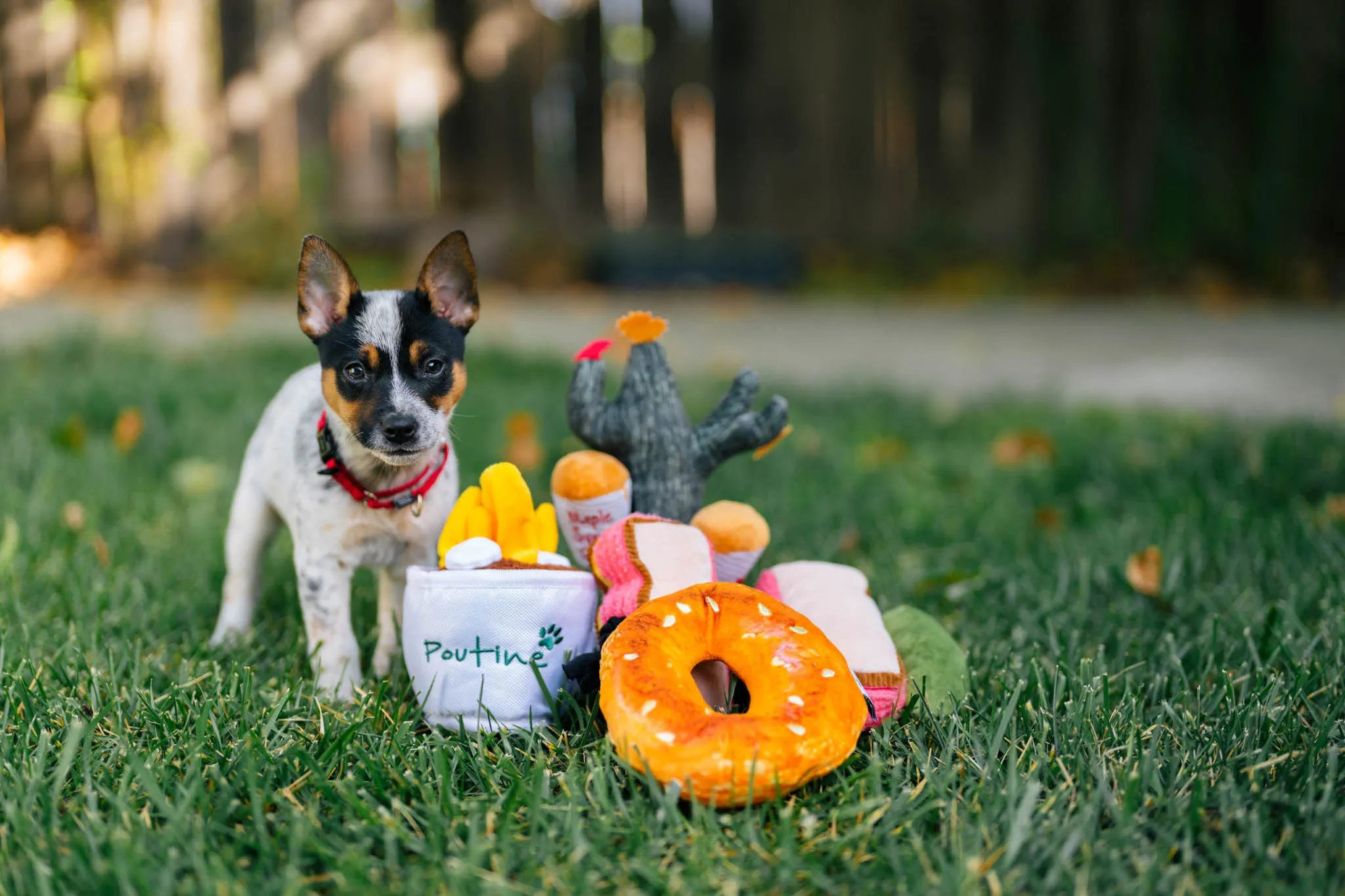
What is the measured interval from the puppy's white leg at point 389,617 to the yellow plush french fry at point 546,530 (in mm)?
384

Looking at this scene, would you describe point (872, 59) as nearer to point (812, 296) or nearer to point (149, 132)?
point (812, 296)

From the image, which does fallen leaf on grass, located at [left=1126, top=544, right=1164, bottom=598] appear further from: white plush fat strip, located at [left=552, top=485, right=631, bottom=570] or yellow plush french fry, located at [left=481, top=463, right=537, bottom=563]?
yellow plush french fry, located at [left=481, top=463, right=537, bottom=563]

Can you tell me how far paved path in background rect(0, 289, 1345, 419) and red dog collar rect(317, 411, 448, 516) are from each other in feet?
10.5

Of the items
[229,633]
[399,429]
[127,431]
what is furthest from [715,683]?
[127,431]

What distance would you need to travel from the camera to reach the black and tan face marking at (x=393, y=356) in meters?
1.85

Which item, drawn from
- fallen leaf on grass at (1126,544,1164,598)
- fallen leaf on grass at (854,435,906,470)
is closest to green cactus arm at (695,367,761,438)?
fallen leaf on grass at (1126,544,1164,598)

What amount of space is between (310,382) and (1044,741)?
58.3 inches

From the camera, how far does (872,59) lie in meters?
9.18

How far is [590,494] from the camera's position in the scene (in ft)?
6.64

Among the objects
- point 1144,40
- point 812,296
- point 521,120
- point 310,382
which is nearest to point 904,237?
point 812,296

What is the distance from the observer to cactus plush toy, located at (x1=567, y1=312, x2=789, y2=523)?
2086 millimetres

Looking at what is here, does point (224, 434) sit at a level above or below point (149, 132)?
below

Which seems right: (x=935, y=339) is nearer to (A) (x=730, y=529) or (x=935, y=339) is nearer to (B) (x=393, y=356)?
(A) (x=730, y=529)

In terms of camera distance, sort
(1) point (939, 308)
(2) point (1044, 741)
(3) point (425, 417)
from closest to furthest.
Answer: (2) point (1044, 741) < (3) point (425, 417) < (1) point (939, 308)
